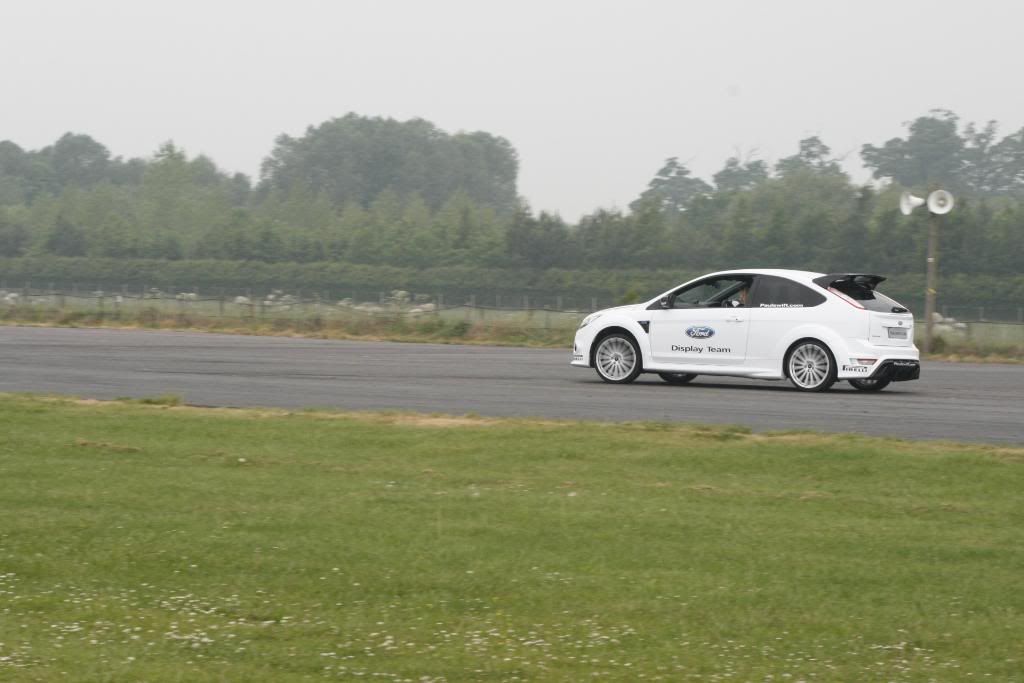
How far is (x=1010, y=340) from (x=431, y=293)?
108ft

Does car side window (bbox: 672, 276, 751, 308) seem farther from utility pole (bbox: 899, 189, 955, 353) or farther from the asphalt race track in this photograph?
utility pole (bbox: 899, 189, 955, 353)

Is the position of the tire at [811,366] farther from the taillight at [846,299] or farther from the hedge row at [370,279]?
the hedge row at [370,279]

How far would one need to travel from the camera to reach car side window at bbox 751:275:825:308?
60.0 feet

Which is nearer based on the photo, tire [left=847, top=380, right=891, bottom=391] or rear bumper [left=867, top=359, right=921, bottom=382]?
rear bumper [left=867, top=359, right=921, bottom=382]

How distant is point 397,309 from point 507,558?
38513 mm

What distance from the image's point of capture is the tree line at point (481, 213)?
8081cm

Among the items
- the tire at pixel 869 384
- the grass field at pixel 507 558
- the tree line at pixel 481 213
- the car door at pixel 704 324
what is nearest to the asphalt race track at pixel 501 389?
the tire at pixel 869 384

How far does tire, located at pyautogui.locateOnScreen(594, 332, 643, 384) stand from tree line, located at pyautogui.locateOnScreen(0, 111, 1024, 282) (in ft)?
101

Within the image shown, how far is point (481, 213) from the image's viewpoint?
126 m

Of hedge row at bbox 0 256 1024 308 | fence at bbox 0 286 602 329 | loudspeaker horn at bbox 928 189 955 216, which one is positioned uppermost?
loudspeaker horn at bbox 928 189 955 216

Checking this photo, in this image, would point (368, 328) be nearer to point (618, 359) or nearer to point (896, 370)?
point (618, 359)

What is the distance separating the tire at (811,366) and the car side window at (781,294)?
0.51 meters

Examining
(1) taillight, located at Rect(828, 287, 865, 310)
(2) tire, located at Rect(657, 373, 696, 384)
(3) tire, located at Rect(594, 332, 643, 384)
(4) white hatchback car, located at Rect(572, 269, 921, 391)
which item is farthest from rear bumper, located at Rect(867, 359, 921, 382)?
(3) tire, located at Rect(594, 332, 643, 384)

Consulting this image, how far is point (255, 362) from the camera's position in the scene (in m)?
23.9
